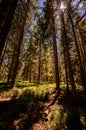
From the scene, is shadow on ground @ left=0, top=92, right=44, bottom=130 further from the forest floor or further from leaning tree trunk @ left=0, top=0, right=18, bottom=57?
leaning tree trunk @ left=0, top=0, right=18, bottom=57

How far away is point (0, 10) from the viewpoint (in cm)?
343

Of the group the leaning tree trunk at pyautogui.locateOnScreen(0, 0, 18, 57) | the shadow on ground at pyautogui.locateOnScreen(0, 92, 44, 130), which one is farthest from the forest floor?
the leaning tree trunk at pyautogui.locateOnScreen(0, 0, 18, 57)

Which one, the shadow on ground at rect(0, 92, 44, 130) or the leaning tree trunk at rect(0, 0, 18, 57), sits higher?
the leaning tree trunk at rect(0, 0, 18, 57)

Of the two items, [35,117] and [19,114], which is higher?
[19,114]

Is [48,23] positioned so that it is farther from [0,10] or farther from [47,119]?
[0,10]

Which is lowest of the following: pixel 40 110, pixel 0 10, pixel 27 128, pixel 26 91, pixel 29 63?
pixel 27 128

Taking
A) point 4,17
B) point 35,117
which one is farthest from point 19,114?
point 4,17

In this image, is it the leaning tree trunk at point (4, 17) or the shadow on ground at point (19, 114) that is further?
the shadow on ground at point (19, 114)

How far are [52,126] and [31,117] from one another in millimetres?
1319

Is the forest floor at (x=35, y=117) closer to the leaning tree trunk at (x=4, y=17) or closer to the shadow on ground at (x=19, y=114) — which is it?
the shadow on ground at (x=19, y=114)

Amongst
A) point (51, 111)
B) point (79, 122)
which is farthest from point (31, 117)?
point (79, 122)

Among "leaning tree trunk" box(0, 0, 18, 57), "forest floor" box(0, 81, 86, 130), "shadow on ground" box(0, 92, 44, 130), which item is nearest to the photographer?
"leaning tree trunk" box(0, 0, 18, 57)

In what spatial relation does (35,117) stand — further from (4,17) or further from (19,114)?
(4,17)

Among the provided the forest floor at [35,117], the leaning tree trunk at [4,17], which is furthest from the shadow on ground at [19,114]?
the leaning tree trunk at [4,17]
